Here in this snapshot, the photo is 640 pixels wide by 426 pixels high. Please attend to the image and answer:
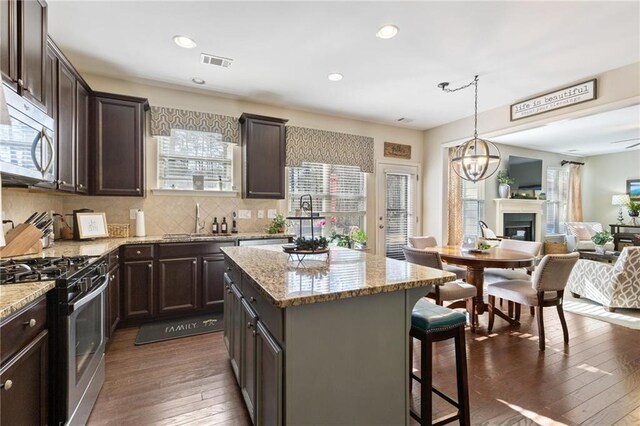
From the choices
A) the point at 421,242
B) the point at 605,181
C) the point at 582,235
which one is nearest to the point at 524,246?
the point at 421,242

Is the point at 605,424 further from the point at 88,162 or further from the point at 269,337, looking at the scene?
the point at 88,162

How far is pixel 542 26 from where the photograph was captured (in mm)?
2633

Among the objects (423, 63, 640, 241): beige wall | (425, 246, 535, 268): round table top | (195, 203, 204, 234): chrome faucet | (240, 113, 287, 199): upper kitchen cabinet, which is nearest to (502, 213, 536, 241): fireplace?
(423, 63, 640, 241): beige wall

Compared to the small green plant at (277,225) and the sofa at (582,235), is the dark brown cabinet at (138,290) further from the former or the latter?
the sofa at (582,235)

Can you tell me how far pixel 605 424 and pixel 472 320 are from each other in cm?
144

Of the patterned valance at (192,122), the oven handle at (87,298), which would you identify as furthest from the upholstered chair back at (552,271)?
the patterned valance at (192,122)

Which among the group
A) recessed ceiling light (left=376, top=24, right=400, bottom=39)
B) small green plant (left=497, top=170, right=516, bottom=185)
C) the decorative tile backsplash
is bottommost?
the decorative tile backsplash

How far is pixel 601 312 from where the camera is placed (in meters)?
3.87

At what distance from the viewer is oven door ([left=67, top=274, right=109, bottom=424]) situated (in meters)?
1.61

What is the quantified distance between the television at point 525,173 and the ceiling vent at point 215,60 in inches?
258

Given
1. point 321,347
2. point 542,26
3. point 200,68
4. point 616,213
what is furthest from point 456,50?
point 616,213

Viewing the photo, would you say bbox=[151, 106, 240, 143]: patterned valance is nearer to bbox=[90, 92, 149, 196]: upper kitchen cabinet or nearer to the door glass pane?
bbox=[90, 92, 149, 196]: upper kitchen cabinet

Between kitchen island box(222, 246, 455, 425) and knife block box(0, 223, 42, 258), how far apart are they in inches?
72.8

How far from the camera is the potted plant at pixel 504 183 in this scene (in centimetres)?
682
